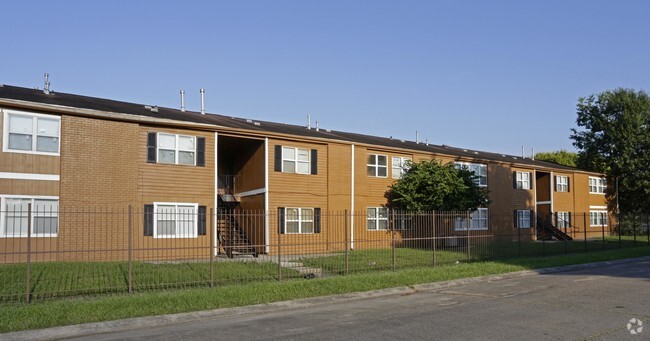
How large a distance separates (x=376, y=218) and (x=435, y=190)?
136 inches

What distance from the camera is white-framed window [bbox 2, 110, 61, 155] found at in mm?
19656

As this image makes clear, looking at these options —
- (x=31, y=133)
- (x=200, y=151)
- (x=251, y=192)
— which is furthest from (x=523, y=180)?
(x=31, y=133)

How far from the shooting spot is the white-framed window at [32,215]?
19.2 m

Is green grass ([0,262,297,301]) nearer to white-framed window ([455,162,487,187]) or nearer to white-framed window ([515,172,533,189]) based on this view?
white-framed window ([455,162,487,187])

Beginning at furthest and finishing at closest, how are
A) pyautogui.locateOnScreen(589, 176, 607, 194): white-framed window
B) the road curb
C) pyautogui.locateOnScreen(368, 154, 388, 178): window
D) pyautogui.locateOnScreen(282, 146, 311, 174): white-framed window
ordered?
1. pyautogui.locateOnScreen(589, 176, 607, 194): white-framed window
2. pyautogui.locateOnScreen(368, 154, 388, 178): window
3. pyautogui.locateOnScreen(282, 146, 311, 174): white-framed window
4. the road curb

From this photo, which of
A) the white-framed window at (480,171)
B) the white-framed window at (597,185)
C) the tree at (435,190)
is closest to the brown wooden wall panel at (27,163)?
the tree at (435,190)

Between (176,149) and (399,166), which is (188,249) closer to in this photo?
(176,149)

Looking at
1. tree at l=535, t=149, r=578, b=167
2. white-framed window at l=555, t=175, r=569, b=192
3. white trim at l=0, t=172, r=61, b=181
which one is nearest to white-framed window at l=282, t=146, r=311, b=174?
white trim at l=0, t=172, r=61, b=181

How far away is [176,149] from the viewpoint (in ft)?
77.6

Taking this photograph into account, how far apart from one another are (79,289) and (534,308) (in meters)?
9.91

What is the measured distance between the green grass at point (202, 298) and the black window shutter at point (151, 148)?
9.93 m

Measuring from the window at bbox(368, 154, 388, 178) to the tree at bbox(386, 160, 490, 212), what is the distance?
93 centimetres

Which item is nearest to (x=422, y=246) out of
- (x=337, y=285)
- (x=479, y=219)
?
(x=337, y=285)

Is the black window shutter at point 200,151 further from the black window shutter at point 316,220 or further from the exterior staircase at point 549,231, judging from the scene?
the exterior staircase at point 549,231
